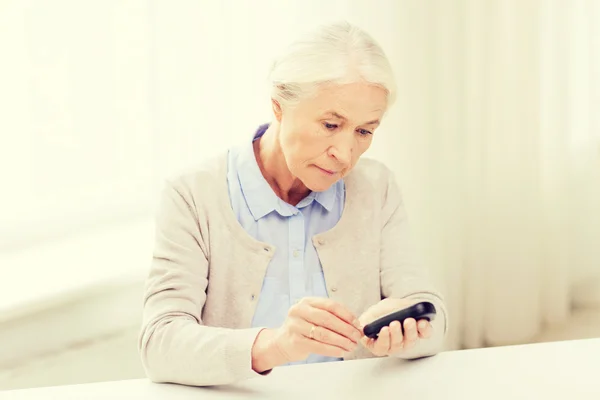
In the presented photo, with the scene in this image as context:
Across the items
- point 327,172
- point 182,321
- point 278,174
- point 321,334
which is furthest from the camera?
point 278,174

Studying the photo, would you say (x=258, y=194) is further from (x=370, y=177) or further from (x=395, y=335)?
(x=395, y=335)

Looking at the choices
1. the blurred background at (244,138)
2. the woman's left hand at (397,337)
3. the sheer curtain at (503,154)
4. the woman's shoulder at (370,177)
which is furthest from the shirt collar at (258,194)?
the sheer curtain at (503,154)

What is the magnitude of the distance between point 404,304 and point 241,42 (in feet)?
3.70

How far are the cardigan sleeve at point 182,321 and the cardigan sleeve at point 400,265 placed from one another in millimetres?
366

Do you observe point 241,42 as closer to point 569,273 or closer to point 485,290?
point 485,290

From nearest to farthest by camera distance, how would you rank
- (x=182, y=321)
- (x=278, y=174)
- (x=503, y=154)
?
(x=182, y=321) < (x=278, y=174) < (x=503, y=154)

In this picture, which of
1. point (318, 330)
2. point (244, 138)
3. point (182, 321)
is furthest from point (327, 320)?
point (244, 138)

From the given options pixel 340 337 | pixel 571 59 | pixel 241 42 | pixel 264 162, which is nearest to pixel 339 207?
pixel 264 162

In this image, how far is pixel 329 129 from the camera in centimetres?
130

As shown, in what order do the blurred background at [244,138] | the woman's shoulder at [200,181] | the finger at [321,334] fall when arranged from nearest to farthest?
the finger at [321,334], the woman's shoulder at [200,181], the blurred background at [244,138]

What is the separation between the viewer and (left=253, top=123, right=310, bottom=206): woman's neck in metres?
1.45

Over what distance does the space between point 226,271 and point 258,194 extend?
16cm

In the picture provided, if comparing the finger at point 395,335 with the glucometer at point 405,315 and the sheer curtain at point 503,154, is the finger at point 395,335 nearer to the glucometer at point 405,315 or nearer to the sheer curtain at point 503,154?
the glucometer at point 405,315

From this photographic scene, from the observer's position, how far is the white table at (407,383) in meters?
1.12
